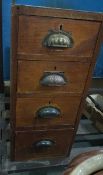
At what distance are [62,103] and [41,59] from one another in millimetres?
193

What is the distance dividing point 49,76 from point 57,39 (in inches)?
5.2

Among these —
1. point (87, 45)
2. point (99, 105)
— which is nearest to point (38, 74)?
point (87, 45)

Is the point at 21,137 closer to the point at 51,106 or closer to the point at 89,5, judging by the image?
the point at 51,106

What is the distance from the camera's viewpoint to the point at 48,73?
0.78 m

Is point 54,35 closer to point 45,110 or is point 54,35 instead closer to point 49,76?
point 49,76

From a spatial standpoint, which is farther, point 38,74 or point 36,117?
point 36,117

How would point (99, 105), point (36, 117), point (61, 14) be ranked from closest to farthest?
point (61, 14), point (36, 117), point (99, 105)

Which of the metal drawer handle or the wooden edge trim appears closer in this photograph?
the wooden edge trim

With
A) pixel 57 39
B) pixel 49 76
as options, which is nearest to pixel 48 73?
pixel 49 76

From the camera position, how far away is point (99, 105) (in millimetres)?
1289

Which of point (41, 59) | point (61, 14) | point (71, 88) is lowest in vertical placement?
point (71, 88)

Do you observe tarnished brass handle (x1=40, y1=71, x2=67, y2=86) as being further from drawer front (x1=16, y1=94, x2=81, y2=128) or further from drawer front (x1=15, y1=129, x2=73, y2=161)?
drawer front (x1=15, y1=129, x2=73, y2=161)

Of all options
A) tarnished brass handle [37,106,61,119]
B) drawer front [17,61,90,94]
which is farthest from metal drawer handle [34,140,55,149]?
drawer front [17,61,90,94]

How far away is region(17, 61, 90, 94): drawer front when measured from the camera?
0.75m
